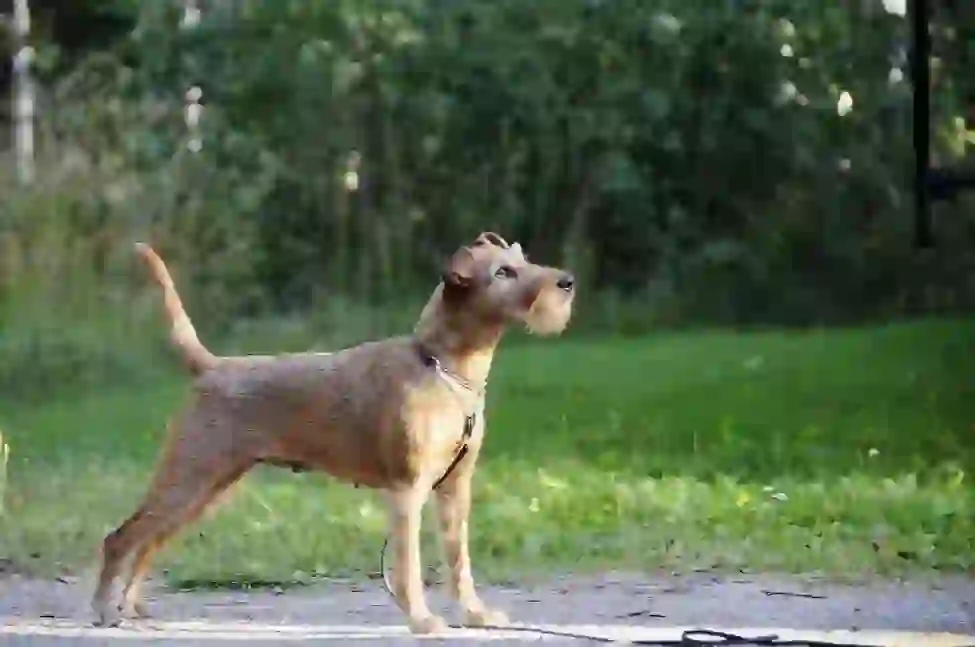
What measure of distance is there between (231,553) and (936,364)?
1135 mm

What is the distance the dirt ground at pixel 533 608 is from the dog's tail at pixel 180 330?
34 cm

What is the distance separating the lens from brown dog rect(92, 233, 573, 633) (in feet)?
6.68

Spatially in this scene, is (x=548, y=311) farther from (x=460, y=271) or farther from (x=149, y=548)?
(x=149, y=548)

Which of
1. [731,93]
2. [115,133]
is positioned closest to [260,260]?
[115,133]

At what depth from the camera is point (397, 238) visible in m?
2.81

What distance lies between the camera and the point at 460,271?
2051 mm

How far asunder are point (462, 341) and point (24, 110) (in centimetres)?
118

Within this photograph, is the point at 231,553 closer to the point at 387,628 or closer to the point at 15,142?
the point at 387,628

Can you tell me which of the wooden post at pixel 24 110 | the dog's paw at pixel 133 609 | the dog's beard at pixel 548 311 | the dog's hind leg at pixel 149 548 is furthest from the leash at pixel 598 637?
the wooden post at pixel 24 110

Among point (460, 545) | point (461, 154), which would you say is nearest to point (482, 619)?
point (460, 545)

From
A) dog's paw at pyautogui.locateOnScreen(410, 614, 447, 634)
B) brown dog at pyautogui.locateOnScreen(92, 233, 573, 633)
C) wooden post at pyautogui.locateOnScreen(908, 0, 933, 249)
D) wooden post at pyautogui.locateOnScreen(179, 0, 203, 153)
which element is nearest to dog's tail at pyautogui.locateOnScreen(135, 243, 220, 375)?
brown dog at pyautogui.locateOnScreen(92, 233, 573, 633)

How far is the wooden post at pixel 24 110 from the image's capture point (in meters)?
2.87

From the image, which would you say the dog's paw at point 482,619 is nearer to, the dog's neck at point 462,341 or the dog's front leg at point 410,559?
the dog's front leg at point 410,559

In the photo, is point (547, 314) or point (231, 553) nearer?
point (547, 314)
